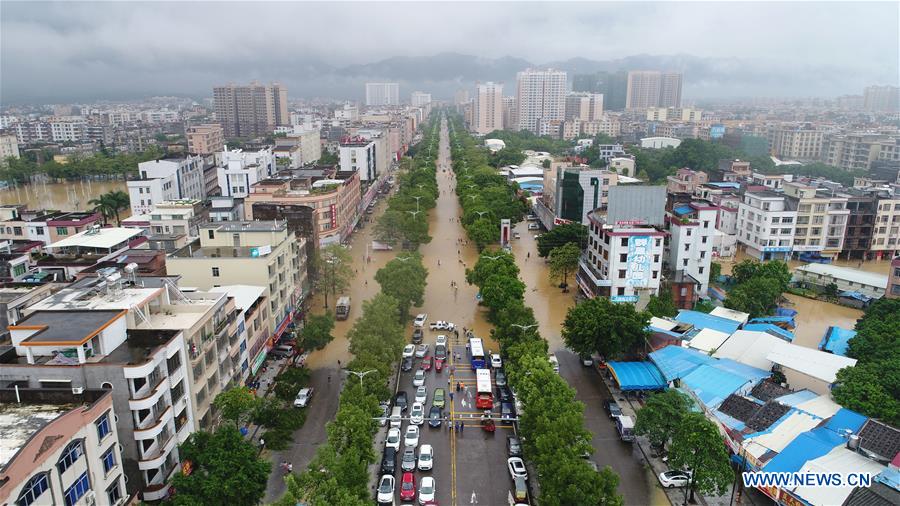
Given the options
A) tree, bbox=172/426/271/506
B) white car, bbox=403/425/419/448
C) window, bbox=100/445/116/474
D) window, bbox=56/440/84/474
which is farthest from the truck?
window, bbox=56/440/84/474

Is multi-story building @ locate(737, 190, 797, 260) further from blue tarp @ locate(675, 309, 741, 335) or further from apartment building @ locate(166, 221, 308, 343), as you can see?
apartment building @ locate(166, 221, 308, 343)

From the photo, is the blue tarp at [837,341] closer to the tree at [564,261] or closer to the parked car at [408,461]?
the tree at [564,261]

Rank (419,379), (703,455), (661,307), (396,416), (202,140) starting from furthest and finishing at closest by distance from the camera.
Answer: (202,140) < (661,307) < (419,379) < (396,416) < (703,455)

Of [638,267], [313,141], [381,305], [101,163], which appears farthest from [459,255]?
[101,163]

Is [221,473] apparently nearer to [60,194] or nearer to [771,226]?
[771,226]

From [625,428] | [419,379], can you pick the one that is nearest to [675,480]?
[625,428]

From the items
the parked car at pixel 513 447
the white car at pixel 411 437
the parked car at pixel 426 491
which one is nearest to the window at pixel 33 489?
the parked car at pixel 426 491
